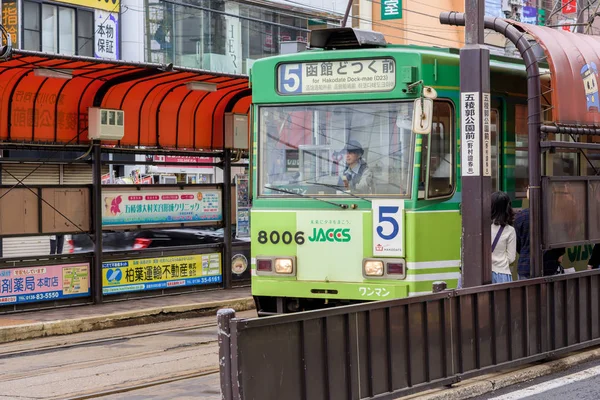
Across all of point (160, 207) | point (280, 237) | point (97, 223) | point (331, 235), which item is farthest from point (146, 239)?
point (331, 235)

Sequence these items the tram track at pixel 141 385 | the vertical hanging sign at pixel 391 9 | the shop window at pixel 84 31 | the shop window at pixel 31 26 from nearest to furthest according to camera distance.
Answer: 1. the tram track at pixel 141 385
2. the shop window at pixel 31 26
3. the shop window at pixel 84 31
4. the vertical hanging sign at pixel 391 9

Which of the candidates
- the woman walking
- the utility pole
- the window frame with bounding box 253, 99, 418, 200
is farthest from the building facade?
the utility pole

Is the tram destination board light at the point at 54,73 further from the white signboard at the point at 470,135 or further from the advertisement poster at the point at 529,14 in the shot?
the advertisement poster at the point at 529,14

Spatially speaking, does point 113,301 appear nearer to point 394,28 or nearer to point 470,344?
point 470,344

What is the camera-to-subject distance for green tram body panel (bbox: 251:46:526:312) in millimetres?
10086

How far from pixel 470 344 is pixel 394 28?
29.3 meters

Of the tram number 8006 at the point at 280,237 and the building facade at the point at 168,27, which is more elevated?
the building facade at the point at 168,27

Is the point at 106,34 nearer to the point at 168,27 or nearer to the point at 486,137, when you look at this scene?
the point at 168,27

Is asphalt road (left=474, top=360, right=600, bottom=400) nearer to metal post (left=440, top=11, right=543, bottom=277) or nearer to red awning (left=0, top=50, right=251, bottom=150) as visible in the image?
metal post (left=440, top=11, right=543, bottom=277)

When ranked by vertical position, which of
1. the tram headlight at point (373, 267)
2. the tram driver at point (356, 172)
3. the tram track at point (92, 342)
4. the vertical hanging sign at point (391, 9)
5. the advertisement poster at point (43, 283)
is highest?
the vertical hanging sign at point (391, 9)

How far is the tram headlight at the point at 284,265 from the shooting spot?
10.6 meters

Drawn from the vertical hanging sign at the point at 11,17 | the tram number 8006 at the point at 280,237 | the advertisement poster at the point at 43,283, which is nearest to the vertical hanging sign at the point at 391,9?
the vertical hanging sign at the point at 11,17

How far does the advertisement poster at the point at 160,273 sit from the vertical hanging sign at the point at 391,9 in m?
19.1

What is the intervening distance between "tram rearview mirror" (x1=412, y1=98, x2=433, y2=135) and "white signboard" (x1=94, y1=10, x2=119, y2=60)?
19.8m
